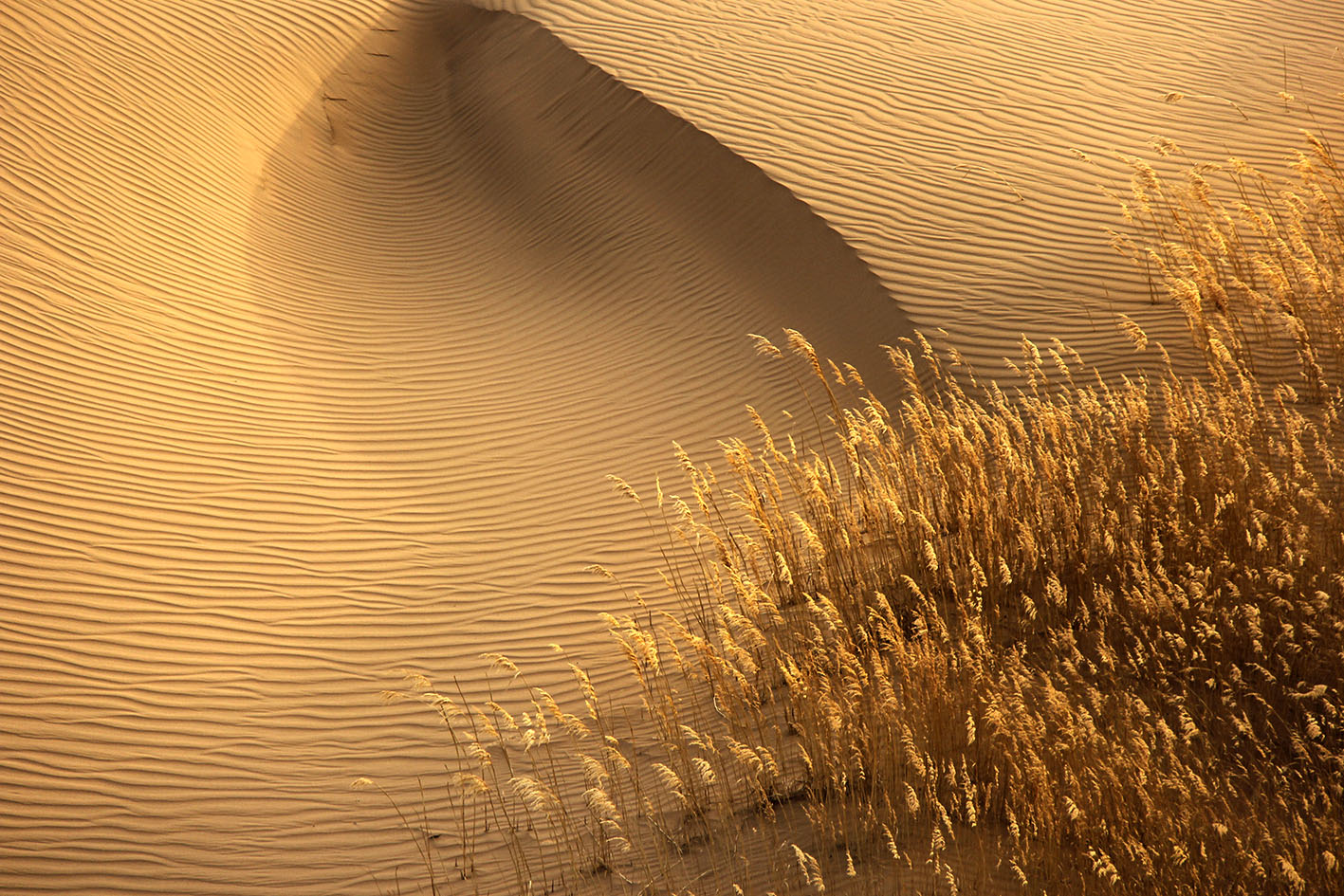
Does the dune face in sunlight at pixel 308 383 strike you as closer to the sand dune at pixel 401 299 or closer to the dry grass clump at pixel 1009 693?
the sand dune at pixel 401 299

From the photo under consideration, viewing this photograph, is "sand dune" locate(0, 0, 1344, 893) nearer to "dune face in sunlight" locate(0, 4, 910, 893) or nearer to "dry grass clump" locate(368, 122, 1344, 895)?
"dune face in sunlight" locate(0, 4, 910, 893)

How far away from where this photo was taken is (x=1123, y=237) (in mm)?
7344

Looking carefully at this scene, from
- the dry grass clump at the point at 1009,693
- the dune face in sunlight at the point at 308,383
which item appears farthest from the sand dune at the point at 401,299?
the dry grass clump at the point at 1009,693

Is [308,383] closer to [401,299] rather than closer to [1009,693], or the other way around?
[401,299]

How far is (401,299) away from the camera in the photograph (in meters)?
8.89

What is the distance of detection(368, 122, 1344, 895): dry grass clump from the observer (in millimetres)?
3047

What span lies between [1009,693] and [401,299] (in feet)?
22.8

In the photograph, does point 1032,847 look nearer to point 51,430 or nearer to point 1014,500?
point 1014,500

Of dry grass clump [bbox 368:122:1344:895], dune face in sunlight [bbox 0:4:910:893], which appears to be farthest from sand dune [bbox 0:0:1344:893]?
dry grass clump [bbox 368:122:1344:895]

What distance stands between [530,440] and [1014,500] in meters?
3.79

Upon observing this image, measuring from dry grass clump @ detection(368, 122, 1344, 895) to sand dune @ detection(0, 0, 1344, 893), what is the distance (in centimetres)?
100

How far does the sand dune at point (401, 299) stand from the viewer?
4961 millimetres

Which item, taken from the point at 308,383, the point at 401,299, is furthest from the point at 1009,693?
the point at 401,299

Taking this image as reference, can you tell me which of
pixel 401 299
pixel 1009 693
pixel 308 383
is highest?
pixel 401 299
